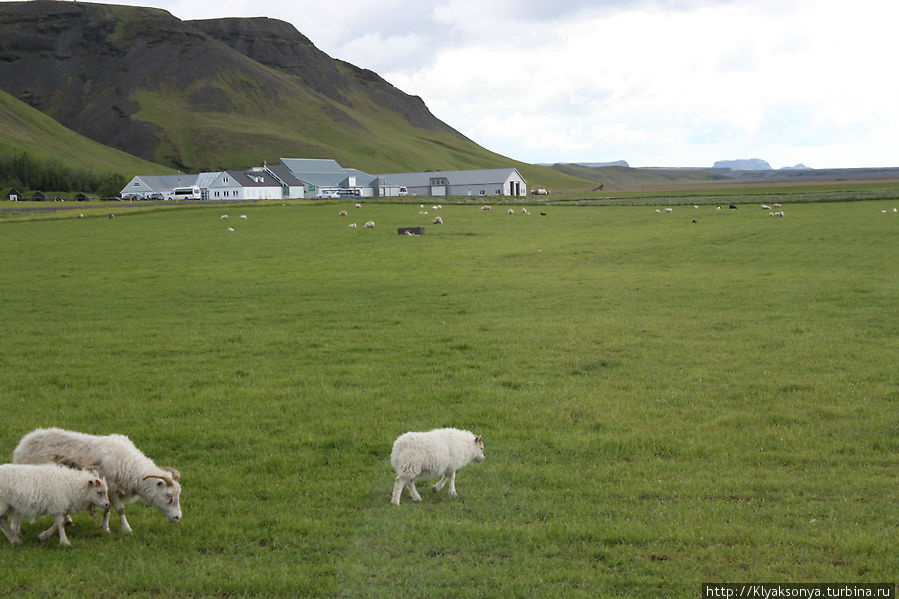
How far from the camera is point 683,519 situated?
361 inches

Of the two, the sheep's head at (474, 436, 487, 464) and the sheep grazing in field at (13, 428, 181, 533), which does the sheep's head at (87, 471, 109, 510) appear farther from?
the sheep's head at (474, 436, 487, 464)

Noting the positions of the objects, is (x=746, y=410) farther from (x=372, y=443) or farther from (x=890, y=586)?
(x=372, y=443)

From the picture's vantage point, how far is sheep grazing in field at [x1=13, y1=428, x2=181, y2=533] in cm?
915

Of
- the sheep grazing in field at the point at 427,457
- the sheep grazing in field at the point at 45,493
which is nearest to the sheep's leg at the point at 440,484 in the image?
the sheep grazing in field at the point at 427,457

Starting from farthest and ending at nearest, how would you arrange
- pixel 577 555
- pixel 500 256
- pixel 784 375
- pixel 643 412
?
pixel 500 256 < pixel 784 375 < pixel 643 412 < pixel 577 555

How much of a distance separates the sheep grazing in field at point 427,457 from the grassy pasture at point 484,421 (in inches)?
16.5

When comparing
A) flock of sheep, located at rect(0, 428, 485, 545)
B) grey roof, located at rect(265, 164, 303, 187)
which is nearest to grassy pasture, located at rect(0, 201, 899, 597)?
flock of sheep, located at rect(0, 428, 485, 545)

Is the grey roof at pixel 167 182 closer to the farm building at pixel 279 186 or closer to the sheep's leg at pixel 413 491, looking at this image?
the farm building at pixel 279 186

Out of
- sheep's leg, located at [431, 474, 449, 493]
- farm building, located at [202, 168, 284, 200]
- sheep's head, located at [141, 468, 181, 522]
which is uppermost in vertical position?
farm building, located at [202, 168, 284, 200]

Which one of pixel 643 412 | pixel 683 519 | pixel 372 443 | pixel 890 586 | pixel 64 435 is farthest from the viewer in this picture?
pixel 643 412

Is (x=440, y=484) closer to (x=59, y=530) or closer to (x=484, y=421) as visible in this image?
(x=484, y=421)

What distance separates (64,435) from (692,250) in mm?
40537

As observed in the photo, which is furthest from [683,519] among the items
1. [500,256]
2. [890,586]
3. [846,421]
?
[500,256]

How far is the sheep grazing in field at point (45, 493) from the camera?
27.4 ft
